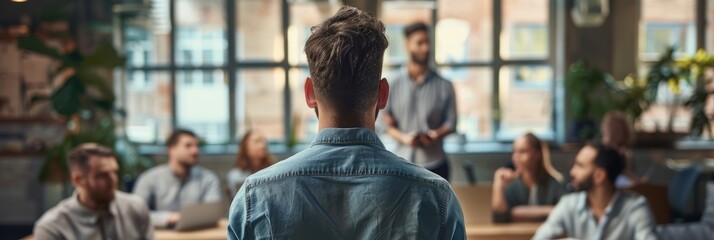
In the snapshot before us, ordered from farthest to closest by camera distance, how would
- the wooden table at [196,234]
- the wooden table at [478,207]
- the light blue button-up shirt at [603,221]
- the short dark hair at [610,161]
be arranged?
the wooden table at [478,207], the short dark hair at [610,161], the wooden table at [196,234], the light blue button-up shirt at [603,221]

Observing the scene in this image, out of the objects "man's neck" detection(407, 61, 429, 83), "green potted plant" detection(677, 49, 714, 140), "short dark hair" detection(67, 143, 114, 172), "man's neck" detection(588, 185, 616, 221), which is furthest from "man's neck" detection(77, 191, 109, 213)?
"green potted plant" detection(677, 49, 714, 140)

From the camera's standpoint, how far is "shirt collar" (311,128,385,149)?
5.30ft

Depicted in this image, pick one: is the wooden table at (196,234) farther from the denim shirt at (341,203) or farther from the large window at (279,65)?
the large window at (279,65)

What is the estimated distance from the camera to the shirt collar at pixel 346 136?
5.30 ft

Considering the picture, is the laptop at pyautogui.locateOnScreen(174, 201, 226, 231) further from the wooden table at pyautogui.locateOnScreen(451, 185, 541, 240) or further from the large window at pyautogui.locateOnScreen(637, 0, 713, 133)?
the large window at pyautogui.locateOnScreen(637, 0, 713, 133)

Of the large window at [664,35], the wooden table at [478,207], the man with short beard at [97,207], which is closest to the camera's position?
the man with short beard at [97,207]

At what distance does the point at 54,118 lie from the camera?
9.88 meters

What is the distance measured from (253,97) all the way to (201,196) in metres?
3.65

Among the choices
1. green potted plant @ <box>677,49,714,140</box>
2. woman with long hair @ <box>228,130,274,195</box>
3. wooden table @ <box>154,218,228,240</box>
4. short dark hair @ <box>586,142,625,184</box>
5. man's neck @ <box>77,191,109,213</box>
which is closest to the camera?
man's neck @ <box>77,191,109,213</box>

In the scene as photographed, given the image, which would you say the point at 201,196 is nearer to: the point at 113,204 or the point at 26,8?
the point at 113,204

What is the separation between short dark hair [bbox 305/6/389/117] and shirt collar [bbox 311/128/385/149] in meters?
0.03

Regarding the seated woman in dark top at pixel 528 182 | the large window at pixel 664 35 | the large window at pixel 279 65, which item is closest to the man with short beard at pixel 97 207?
the seated woman in dark top at pixel 528 182

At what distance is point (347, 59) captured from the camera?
1559 millimetres

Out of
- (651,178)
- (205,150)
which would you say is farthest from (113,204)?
(651,178)
